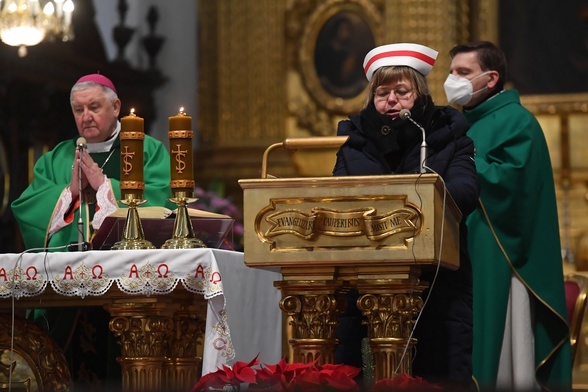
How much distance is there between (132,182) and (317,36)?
677 centimetres

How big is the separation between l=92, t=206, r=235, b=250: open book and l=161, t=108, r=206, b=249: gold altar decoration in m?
0.17

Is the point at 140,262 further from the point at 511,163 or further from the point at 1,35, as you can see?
the point at 1,35

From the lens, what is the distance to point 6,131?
1003cm

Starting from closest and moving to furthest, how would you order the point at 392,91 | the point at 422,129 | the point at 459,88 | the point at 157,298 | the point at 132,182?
1. the point at 422,129
2. the point at 392,91
3. the point at 157,298
4. the point at 132,182
5. the point at 459,88

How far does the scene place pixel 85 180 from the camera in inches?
219

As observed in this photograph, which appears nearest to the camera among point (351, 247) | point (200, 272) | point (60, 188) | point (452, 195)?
point (351, 247)

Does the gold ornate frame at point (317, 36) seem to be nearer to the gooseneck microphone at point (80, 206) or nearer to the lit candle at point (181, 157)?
the gooseneck microphone at point (80, 206)

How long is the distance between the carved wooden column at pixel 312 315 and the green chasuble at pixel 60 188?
1.69 meters

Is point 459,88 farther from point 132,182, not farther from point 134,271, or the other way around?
point 134,271

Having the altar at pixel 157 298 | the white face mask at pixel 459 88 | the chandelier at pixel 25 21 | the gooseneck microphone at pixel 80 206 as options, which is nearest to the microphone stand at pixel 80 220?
the gooseneck microphone at pixel 80 206

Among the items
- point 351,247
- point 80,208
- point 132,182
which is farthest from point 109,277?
point 351,247

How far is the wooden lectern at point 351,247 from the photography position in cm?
404

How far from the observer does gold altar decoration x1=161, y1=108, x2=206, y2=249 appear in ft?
16.6

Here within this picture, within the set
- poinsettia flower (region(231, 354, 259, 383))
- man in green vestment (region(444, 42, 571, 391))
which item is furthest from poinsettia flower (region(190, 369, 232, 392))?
man in green vestment (region(444, 42, 571, 391))
